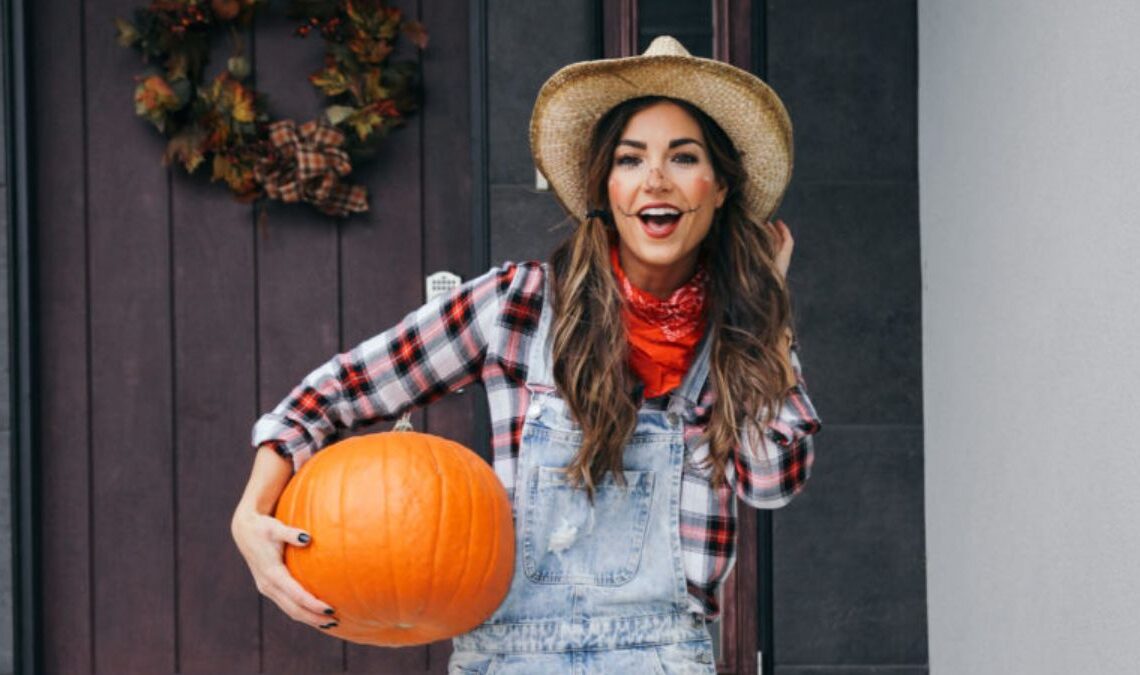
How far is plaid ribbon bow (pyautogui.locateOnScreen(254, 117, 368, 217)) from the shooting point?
3451mm

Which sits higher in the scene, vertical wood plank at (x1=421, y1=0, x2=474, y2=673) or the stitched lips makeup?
vertical wood plank at (x1=421, y1=0, x2=474, y2=673)

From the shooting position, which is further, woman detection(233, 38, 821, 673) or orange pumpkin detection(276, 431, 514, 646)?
woman detection(233, 38, 821, 673)

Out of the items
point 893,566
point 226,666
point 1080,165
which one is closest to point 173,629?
point 226,666

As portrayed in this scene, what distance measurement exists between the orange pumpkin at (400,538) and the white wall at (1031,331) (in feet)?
4.33

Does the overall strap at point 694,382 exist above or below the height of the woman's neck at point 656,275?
below

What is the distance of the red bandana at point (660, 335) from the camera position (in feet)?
6.14

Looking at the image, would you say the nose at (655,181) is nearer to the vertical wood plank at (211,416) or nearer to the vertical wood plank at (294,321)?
the vertical wood plank at (294,321)

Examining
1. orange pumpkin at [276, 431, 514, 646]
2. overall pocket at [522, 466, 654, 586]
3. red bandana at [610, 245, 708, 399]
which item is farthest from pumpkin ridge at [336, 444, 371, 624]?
red bandana at [610, 245, 708, 399]

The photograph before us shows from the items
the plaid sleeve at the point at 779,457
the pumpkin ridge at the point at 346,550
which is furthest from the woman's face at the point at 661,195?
the pumpkin ridge at the point at 346,550

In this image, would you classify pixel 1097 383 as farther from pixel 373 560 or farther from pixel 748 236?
pixel 373 560

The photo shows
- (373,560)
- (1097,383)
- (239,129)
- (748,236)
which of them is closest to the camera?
(373,560)

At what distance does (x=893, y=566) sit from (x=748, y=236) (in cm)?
184

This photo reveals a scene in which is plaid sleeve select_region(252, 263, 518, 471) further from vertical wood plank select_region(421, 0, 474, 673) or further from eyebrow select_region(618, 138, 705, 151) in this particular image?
vertical wood plank select_region(421, 0, 474, 673)

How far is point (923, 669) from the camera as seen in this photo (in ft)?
11.6
